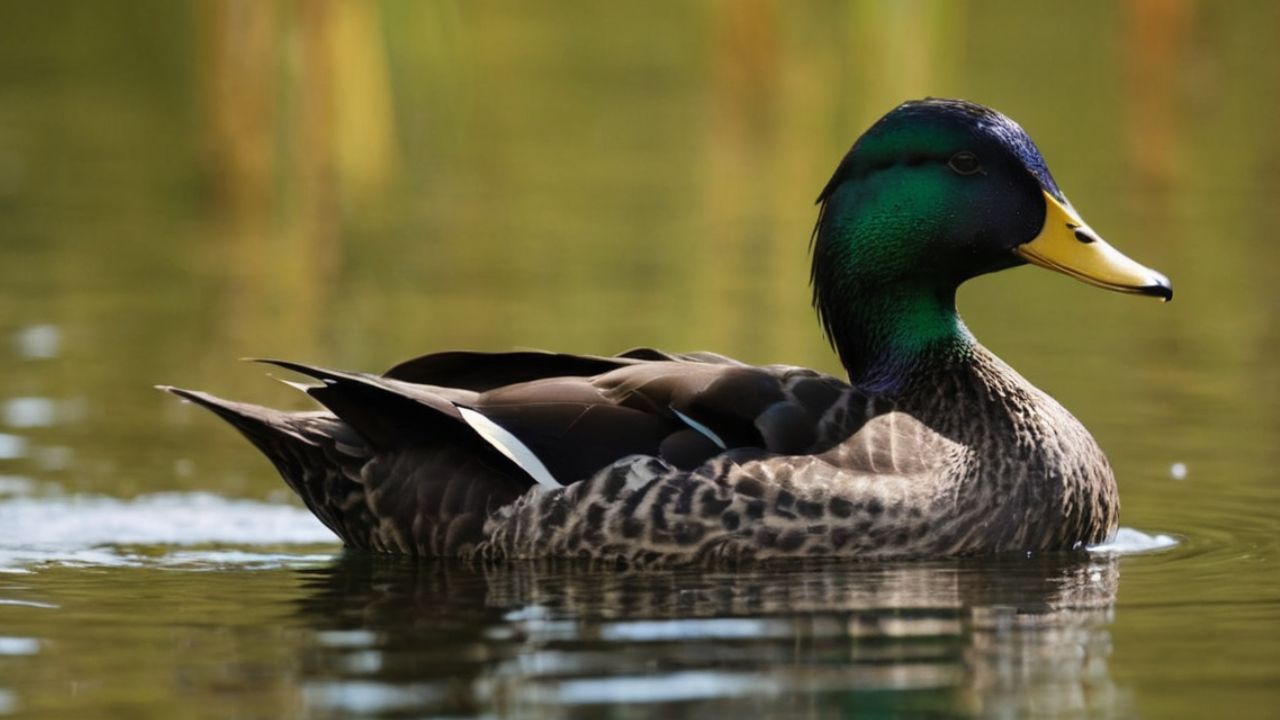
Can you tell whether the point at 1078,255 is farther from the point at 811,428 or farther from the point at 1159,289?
the point at 811,428

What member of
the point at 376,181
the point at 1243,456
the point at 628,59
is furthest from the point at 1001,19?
the point at 1243,456

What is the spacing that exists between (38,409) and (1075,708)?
6270mm

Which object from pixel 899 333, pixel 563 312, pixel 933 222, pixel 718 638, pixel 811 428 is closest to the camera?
pixel 718 638

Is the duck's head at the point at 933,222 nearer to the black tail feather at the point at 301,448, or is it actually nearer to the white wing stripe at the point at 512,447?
the white wing stripe at the point at 512,447

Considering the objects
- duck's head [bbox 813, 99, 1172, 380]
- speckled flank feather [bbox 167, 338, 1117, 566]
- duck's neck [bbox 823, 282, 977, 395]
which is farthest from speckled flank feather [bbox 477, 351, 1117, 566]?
duck's head [bbox 813, 99, 1172, 380]

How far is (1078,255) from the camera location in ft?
28.4

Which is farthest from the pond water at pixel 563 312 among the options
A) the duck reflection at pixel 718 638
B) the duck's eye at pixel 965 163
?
the duck's eye at pixel 965 163

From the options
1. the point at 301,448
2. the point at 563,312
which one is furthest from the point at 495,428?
the point at 563,312

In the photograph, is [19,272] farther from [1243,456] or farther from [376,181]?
[1243,456]

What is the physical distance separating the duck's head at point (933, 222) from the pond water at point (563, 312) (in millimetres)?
1038

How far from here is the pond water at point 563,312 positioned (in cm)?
651

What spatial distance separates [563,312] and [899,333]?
5.29 metres

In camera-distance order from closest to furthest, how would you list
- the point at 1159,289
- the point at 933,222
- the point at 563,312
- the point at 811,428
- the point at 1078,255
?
the point at 811,428 → the point at 1159,289 → the point at 1078,255 → the point at 933,222 → the point at 563,312

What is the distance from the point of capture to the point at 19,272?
1523 cm
